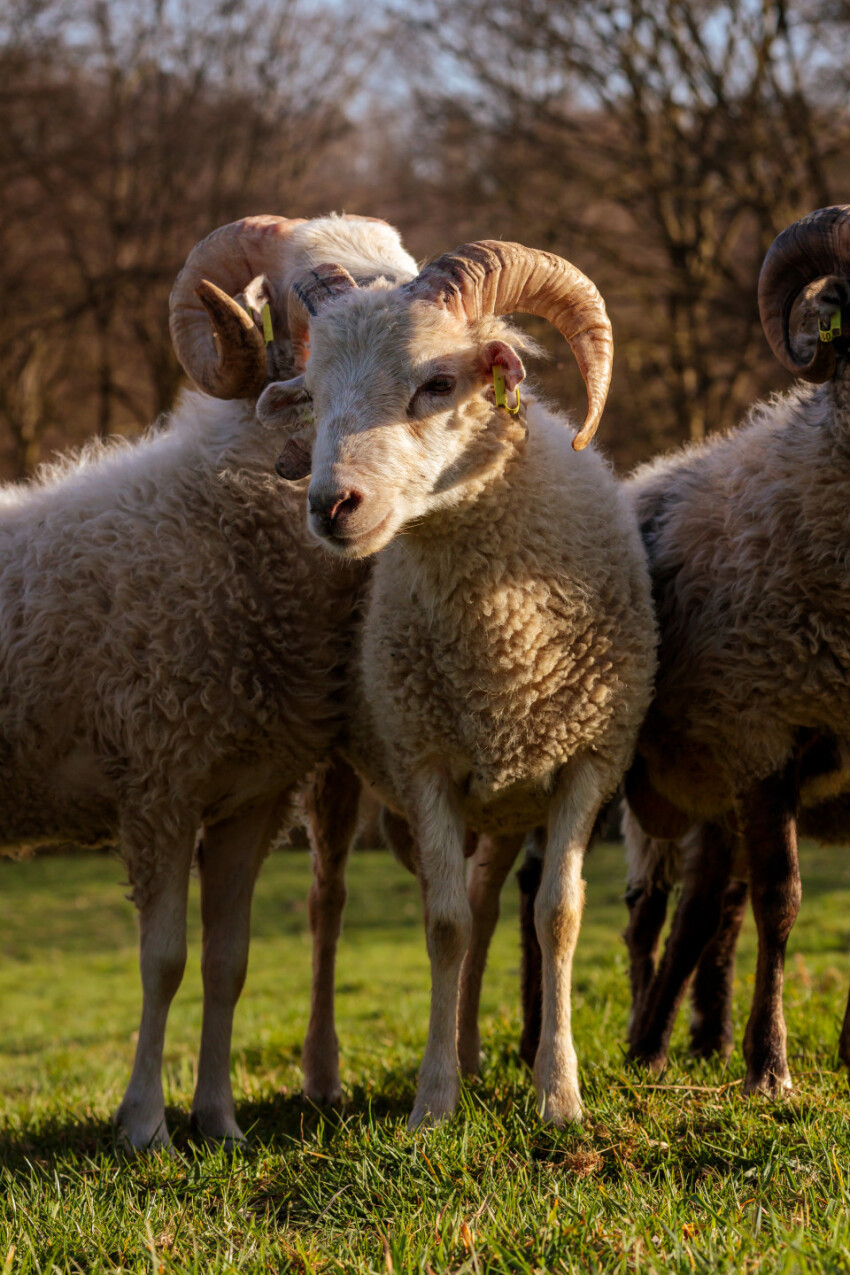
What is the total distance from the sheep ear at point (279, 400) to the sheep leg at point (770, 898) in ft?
6.48

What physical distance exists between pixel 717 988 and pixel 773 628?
A: 1770 millimetres

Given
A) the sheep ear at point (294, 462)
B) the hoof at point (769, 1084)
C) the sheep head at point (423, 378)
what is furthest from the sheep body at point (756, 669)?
the sheep ear at point (294, 462)

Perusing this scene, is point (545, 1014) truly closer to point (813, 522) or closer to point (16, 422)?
point (813, 522)

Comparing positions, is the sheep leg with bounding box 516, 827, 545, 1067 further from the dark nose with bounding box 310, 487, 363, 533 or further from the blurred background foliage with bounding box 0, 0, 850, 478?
the blurred background foliage with bounding box 0, 0, 850, 478

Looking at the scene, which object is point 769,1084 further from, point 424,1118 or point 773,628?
point 773,628

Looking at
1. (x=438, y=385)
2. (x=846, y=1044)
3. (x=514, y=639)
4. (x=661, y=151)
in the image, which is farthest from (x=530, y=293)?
(x=661, y=151)

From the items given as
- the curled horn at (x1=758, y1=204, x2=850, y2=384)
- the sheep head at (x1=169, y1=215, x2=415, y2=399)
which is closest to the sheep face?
the sheep head at (x1=169, y1=215, x2=415, y2=399)

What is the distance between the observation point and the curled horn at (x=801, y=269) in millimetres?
4188

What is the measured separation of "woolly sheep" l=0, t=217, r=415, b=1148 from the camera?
4477mm

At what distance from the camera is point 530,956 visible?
211 inches

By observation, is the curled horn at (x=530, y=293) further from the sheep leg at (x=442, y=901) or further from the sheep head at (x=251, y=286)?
the sheep leg at (x=442, y=901)

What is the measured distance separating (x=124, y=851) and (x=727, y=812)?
2111 millimetres

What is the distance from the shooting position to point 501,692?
407 cm

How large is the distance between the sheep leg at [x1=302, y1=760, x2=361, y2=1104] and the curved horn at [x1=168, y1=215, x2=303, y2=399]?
154 cm
